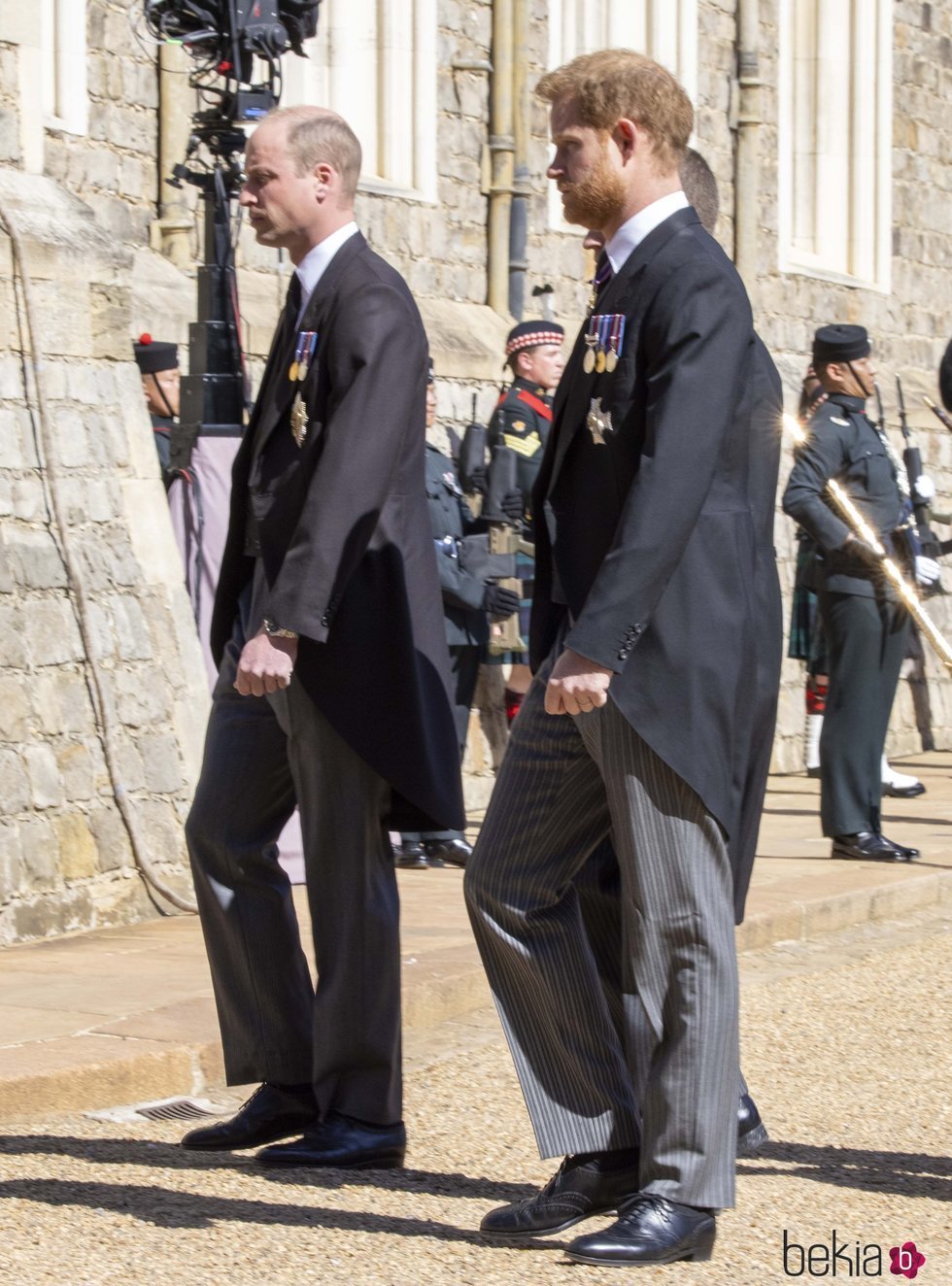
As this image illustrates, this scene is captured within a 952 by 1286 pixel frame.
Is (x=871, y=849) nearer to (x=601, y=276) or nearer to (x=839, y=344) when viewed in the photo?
(x=839, y=344)

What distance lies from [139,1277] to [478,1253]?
1.78ft

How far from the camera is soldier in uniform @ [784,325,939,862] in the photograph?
344 inches

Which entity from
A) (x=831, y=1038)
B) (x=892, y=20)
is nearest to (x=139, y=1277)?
(x=831, y=1038)

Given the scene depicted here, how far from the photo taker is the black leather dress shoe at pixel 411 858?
848cm

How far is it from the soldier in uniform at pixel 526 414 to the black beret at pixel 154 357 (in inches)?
52.5

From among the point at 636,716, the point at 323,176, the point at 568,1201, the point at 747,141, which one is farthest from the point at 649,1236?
the point at 747,141

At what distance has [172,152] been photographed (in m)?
10.7

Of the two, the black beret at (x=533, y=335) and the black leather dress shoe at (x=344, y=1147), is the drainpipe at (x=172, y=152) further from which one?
the black leather dress shoe at (x=344, y=1147)

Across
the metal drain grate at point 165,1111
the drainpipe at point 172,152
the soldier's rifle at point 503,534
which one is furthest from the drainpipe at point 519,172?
the metal drain grate at point 165,1111

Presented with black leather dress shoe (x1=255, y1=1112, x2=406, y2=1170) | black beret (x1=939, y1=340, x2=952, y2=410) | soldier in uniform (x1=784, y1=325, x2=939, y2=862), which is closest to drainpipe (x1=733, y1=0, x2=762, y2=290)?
soldier in uniform (x1=784, y1=325, x2=939, y2=862)

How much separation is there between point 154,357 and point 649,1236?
5.78 m

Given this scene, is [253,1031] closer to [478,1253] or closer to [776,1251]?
[478,1253]

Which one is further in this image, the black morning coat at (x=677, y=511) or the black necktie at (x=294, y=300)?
the black necktie at (x=294, y=300)

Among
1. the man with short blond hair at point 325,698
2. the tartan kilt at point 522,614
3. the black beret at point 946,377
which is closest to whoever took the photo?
the man with short blond hair at point 325,698
